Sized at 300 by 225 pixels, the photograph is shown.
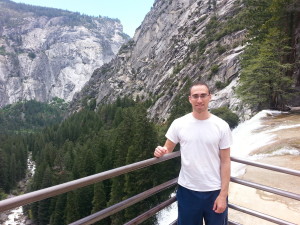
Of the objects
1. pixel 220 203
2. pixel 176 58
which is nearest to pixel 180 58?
pixel 176 58

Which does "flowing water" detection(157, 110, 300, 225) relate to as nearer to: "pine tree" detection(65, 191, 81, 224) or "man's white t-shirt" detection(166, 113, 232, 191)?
"man's white t-shirt" detection(166, 113, 232, 191)

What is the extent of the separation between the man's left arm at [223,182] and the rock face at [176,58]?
27482mm

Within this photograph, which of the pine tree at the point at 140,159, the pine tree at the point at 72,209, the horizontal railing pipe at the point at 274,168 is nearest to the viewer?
the horizontal railing pipe at the point at 274,168

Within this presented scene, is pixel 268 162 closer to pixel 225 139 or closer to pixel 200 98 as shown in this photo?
pixel 225 139

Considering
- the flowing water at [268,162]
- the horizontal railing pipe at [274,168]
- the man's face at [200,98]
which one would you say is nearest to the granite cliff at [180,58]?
the flowing water at [268,162]

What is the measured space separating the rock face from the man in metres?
27.4

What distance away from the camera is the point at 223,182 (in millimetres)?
3973

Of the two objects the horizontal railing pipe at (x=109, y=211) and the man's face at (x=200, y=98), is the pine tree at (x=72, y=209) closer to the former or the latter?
the horizontal railing pipe at (x=109, y=211)

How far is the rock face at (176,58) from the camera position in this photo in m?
53.5

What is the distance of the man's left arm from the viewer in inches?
153

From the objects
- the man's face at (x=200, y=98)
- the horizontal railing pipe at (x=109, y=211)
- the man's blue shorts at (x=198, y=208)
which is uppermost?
the man's face at (x=200, y=98)

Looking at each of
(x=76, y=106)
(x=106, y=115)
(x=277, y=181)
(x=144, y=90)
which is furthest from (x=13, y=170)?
(x=76, y=106)

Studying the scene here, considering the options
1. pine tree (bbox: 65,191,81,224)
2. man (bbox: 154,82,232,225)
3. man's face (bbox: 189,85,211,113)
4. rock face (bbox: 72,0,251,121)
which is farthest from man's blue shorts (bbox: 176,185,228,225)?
pine tree (bbox: 65,191,81,224)

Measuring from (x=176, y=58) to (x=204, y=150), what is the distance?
89.7 m
